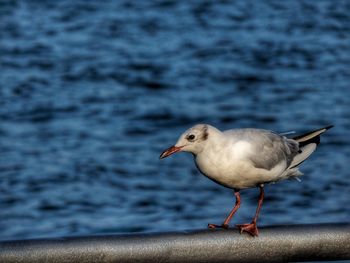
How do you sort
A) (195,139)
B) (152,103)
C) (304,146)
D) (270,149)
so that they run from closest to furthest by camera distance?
1. (195,139)
2. (270,149)
3. (304,146)
4. (152,103)

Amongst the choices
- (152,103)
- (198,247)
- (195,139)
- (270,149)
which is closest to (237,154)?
(195,139)

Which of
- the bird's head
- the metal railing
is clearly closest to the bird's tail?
the bird's head

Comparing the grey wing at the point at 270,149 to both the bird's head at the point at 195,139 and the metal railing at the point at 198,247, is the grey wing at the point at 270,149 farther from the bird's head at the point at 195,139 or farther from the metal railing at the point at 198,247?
the metal railing at the point at 198,247

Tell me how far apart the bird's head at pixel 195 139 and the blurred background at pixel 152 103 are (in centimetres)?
811

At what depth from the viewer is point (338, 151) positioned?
74.2 ft

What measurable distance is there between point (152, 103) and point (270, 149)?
22.2 metres

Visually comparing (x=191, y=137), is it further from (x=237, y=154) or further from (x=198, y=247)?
(x=198, y=247)

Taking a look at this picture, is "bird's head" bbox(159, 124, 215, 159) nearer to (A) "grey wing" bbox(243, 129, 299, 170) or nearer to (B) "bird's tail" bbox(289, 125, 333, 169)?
(A) "grey wing" bbox(243, 129, 299, 170)

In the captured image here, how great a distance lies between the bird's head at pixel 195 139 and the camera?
18.1 feet

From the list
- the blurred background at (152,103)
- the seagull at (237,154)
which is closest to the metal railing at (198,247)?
the seagull at (237,154)

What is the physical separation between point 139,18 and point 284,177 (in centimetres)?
3309

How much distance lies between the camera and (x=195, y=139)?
5582 millimetres

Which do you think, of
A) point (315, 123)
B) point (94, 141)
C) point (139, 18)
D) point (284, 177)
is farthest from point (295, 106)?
point (284, 177)

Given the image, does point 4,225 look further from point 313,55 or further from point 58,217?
point 313,55
